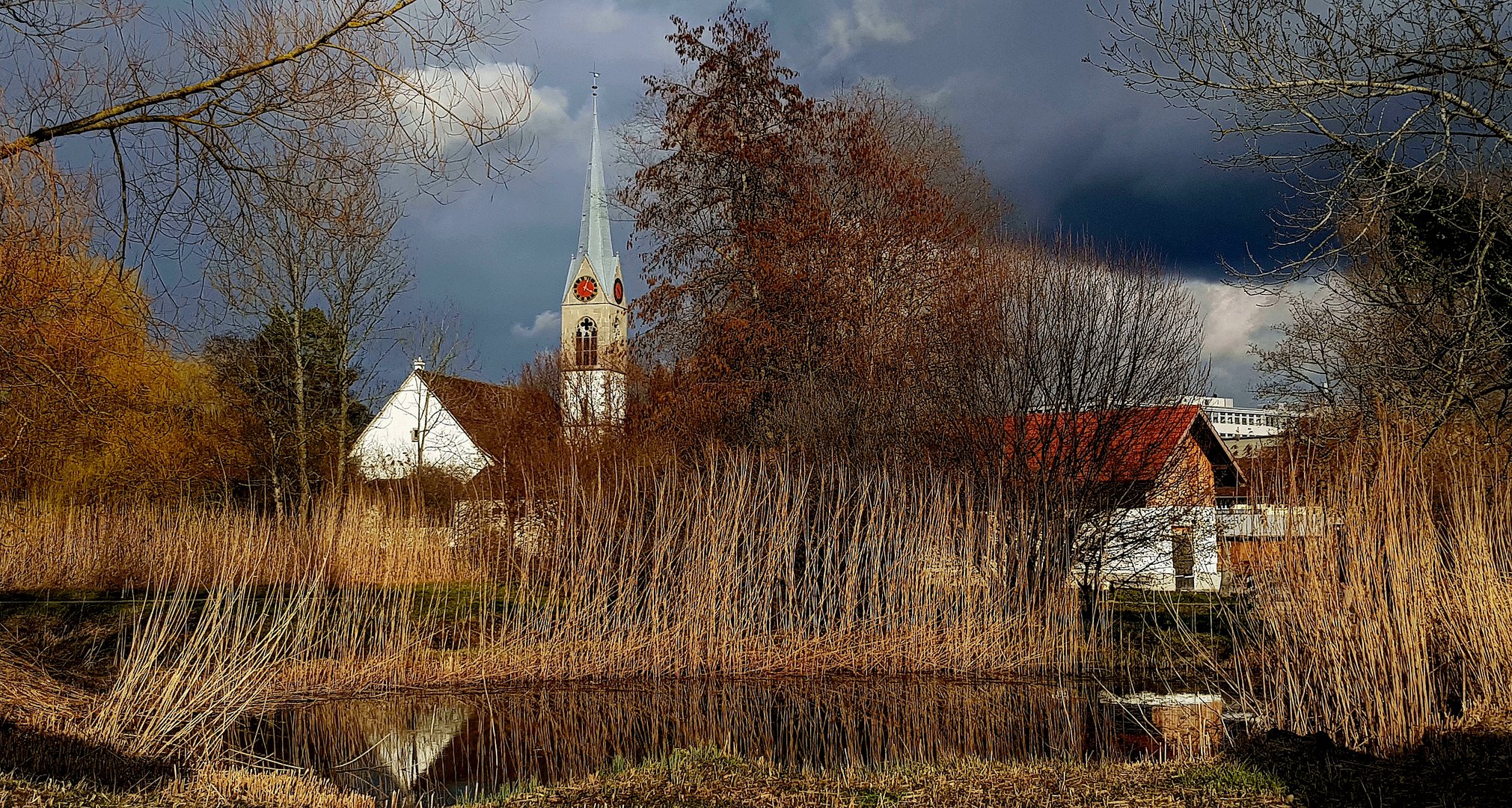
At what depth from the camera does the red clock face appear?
5275 centimetres

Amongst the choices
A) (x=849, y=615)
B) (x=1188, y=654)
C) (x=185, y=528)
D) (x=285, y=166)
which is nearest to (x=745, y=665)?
(x=849, y=615)

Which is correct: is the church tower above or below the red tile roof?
above

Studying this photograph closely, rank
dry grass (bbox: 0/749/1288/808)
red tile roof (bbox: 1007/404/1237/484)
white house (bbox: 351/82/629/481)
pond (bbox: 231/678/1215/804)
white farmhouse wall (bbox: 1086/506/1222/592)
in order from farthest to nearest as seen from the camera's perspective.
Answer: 1. white house (bbox: 351/82/629/481)
2. white farmhouse wall (bbox: 1086/506/1222/592)
3. red tile roof (bbox: 1007/404/1237/484)
4. pond (bbox: 231/678/1215/804)
5. dry grass (bbox: 0/749/1288/808)

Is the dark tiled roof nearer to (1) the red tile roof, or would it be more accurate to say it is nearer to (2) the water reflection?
(1) the red tile roof

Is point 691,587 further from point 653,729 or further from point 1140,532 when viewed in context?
point 1140,532

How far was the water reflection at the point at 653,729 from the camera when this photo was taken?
6.66m

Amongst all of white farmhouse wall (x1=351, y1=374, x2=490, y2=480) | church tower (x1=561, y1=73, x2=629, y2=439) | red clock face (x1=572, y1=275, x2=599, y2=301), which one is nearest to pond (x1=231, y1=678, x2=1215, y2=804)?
white farmhouse wall (x1=351, y1=374, x2=490, y2=480)

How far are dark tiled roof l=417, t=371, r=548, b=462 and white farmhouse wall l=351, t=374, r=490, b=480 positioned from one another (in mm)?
366

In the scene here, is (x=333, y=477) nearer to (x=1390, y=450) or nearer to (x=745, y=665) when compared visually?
(x=745, y=665)

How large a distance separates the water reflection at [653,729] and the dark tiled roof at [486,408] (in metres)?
18.9

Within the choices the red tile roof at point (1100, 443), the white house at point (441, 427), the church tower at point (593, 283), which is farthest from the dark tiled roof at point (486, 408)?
the red tile roof at point (1100, 443)

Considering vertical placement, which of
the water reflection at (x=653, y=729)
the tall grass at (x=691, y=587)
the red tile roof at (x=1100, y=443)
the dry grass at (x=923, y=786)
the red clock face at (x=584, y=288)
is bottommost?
the water reflection at (x=653, y=729)

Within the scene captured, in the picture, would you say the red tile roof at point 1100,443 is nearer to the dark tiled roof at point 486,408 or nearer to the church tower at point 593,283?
the dark tiled roof at point 486,408

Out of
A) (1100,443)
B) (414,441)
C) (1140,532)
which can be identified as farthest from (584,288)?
(1100,443)
